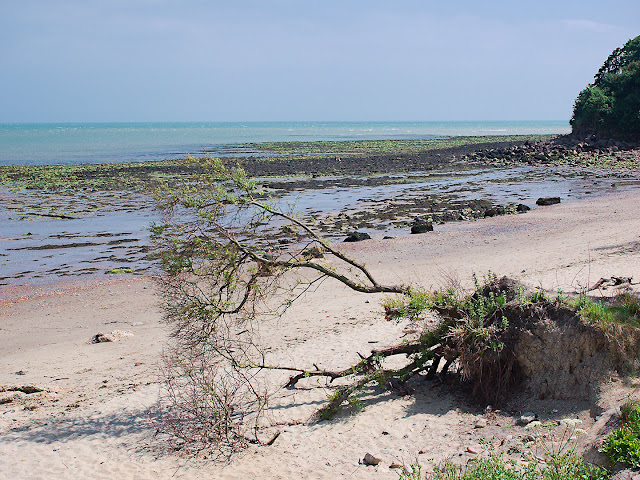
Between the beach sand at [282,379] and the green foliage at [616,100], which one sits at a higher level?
the green foliage at [616,100]

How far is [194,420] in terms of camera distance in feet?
23.4

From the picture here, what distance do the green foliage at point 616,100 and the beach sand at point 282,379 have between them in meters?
39.5

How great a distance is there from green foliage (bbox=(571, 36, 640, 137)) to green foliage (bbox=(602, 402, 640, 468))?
177ft

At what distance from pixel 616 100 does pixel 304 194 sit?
3612 centimetres

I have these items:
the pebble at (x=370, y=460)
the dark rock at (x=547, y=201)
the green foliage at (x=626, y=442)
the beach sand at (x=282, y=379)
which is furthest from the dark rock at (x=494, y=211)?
the green foliage at (x=626, y=442)

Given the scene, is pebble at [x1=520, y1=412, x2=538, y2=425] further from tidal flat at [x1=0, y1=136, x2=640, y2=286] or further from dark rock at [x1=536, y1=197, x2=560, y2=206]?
dark rock at [x1=536, y1=197, x2=560, y2=206]

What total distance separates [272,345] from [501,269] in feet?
23.1

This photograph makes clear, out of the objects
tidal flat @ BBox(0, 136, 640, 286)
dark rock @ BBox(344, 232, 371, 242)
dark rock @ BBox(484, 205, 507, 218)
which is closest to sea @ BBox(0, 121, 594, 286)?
tidal flat @ BBox(0, 136, 640, 286)

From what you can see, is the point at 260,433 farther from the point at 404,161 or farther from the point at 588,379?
the point at 404,161

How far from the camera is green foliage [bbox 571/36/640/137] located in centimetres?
5200

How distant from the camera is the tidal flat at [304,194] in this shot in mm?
20078

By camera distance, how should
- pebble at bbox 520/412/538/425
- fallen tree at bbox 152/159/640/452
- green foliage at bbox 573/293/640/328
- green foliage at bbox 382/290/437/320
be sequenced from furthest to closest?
green foliage at bbox 382/290/437/320
fallen tree at bbox 152/159/640/452
green foliage at bbox 573/293/640/328
pebble at bbox 520/412/538/425

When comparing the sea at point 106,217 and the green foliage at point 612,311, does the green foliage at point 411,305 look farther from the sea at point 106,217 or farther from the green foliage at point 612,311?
the sea at point 106,217

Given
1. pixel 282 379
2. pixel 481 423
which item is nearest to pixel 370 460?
pixel 481 423
